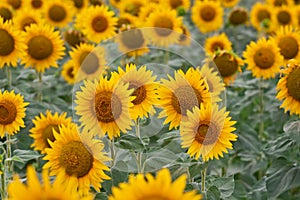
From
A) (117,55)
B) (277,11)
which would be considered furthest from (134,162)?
(277,11)

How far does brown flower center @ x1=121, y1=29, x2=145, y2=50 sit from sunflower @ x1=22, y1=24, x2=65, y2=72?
0.53 meters

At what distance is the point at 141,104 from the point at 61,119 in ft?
1.55

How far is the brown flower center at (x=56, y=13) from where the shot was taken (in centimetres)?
382

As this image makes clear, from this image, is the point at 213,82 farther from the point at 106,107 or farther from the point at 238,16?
the point at 238,16

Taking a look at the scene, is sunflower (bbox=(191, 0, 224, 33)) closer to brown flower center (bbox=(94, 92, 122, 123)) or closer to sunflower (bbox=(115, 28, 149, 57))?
sunflower (bbox=(115, 28, 149, 57))

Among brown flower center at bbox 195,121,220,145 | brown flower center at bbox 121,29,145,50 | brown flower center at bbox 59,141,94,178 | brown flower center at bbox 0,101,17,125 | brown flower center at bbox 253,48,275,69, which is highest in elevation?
brown flower center at bbox 121,29,145,50

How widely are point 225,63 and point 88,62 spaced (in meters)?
0.75

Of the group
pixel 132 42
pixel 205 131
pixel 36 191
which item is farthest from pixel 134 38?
pixel 36 191

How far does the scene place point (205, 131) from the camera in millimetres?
1826

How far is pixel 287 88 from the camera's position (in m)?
2.31

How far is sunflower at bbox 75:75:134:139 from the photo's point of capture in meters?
1.80

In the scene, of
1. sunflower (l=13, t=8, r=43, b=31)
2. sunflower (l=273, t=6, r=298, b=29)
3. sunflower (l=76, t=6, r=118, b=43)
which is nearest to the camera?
sunflower (l=13, t=8, r=43, b=31)

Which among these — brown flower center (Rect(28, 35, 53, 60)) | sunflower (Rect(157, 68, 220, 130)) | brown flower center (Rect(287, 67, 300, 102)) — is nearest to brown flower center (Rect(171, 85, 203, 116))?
sunflower (Rect(157, 68, 220, 130))

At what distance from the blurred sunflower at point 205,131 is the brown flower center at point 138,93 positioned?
162mm
